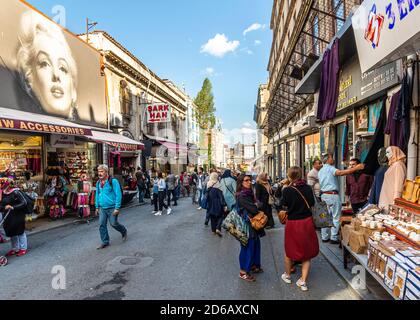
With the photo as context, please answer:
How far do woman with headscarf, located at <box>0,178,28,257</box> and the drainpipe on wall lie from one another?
25.3ft

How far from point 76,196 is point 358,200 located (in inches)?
377

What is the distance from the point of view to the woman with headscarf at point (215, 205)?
7965mm

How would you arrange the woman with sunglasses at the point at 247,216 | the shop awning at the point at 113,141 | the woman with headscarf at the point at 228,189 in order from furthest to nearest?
the shop awning at the point at 113,141 → the woman with headscarf at the point at 228,189 → the woman with sunglasses at the point at 247,216

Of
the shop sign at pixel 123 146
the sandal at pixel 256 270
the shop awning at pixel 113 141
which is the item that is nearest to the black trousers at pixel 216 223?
the sandal at pixel 256 270

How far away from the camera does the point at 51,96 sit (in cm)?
1203

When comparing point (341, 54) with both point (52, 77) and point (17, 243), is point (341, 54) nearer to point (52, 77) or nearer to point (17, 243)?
point (17, 243)

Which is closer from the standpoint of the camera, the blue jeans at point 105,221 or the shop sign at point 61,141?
the blue jeans at point 105,221

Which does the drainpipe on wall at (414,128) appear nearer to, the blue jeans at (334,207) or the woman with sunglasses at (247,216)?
the blue jeans at (334,207)

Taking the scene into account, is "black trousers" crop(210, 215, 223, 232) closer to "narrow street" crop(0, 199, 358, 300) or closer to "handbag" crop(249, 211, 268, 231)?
"narrow street" crop(0, 199, 358, 300)

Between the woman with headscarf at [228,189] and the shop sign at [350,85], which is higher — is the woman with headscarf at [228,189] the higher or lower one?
the lower one

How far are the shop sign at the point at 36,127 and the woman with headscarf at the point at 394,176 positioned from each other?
9.12m

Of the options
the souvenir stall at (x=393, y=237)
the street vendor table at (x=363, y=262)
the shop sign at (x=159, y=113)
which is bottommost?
the street vendor table at (x=363, y=262)

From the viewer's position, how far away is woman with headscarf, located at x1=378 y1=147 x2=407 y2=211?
15.4ft
